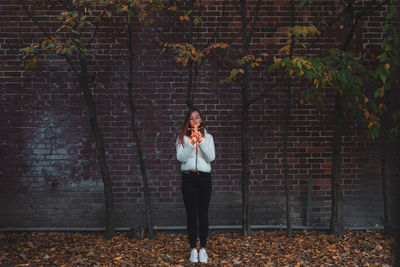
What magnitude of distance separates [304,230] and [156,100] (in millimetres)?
3369

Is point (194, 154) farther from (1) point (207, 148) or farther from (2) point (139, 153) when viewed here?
(2) point (139, 153)

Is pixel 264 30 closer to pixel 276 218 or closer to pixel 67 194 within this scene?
pixel 276 218

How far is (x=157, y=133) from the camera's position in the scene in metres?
6.52

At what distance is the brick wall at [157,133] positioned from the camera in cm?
645

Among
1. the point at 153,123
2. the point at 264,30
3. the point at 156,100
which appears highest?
the point at 264,30

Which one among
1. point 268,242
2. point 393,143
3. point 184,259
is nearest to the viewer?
point 184,259

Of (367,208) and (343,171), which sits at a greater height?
(343,171)

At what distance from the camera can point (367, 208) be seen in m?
6.64

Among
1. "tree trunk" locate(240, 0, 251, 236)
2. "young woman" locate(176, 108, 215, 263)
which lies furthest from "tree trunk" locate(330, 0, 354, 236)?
"young woman" locate(176, 108, 215, 263)

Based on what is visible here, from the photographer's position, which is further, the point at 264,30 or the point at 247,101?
the point at 264,30

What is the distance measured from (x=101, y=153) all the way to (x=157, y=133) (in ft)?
3.31

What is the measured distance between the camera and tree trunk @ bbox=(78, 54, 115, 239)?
231 inches

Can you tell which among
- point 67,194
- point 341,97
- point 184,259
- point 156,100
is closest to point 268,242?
point 184,259

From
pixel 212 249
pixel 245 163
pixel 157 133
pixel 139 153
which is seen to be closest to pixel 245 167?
pixel 245 163
